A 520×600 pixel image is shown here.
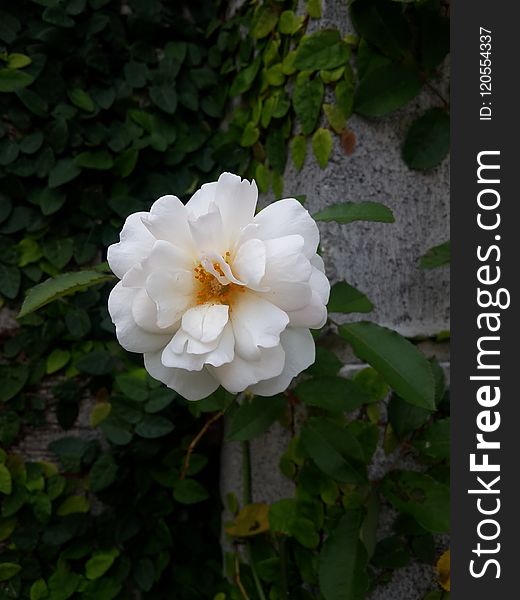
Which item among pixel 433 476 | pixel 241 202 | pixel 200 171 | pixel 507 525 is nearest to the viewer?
pixel 241 202

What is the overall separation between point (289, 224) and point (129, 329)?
7.2 inches

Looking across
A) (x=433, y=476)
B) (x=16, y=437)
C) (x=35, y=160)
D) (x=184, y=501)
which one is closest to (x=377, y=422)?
(x=433, y=476)

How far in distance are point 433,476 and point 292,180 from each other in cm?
52

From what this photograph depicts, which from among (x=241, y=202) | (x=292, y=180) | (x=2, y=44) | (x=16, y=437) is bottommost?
(x=16, y=437)

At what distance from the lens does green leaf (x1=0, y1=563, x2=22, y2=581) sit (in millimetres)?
1036

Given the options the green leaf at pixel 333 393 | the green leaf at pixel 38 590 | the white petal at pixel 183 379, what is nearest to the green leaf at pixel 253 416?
the green leaf at pixel 333 393

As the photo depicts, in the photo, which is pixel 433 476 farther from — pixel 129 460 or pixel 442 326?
pixel 129 460

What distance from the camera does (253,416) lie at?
0.84m

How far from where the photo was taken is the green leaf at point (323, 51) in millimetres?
962

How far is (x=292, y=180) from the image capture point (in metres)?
1.04

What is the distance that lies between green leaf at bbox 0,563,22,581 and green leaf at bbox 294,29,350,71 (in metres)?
0.95

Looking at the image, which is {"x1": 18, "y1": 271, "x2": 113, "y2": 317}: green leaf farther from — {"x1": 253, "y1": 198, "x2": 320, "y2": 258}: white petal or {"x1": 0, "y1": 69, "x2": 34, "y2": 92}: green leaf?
{"x1": 0, "y1": 69, "x2": 34, "y2": 92}: green leaf

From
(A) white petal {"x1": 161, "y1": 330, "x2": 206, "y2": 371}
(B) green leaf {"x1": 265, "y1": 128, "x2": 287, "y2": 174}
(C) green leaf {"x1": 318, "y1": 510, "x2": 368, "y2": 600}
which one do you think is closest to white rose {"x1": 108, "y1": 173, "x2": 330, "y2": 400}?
(A) white petal {"x1": 161, "y1": 330, "x2": 206, "y2": 371}

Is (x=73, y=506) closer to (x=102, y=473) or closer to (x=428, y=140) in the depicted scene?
(x=102, y=473)
